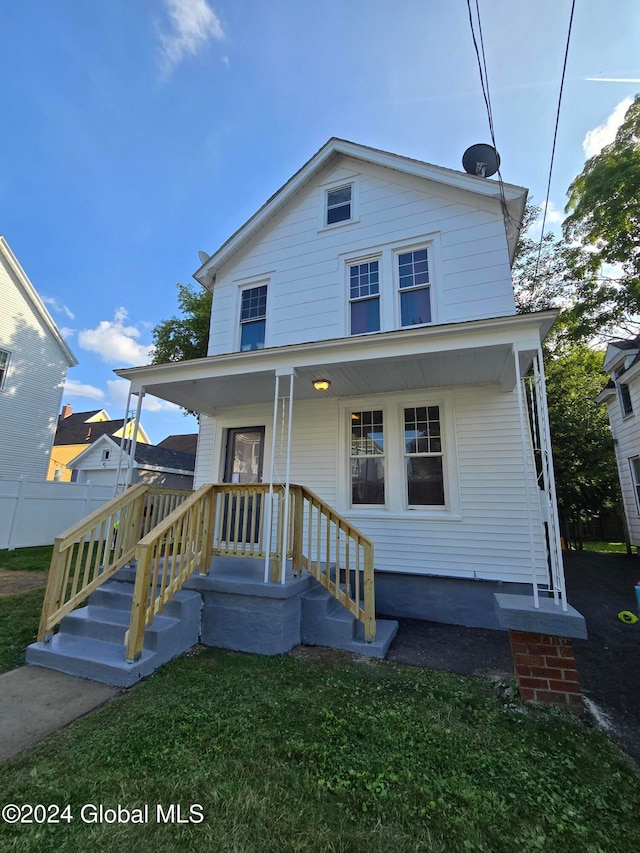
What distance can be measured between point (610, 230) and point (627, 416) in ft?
19.2

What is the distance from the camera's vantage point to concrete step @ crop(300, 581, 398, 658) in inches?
165

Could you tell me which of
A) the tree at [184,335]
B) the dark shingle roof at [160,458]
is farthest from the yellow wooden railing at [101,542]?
the tree at [184,335]

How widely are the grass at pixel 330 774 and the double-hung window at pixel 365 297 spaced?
5.39 m

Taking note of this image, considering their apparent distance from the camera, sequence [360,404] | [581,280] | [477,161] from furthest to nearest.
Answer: [581,280], [477,161], [360,404]

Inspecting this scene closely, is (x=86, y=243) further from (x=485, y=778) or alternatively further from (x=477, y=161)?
(x=485, y=778)

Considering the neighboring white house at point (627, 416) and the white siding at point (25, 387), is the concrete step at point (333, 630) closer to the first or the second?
the neighboring white house at point (627, 416)

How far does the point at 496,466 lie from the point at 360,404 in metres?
2.40

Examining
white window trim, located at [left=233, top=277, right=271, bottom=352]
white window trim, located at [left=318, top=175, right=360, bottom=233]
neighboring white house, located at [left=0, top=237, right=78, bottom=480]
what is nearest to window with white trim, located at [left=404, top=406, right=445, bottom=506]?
white window trim, located at [left=233, top=277, right=271, bottom=352]

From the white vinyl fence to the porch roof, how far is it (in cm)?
666

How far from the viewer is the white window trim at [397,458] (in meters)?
5.82

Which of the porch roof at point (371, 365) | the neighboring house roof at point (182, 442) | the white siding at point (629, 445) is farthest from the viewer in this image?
the neighboring house roof at point (182, 442)

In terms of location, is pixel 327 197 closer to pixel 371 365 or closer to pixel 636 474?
pixel 371 365

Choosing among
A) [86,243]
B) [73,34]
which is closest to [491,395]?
[73,34]

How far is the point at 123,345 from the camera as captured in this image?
31.1 meters
